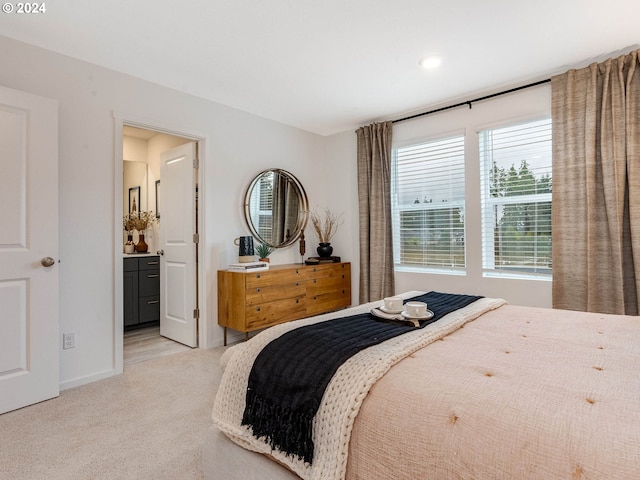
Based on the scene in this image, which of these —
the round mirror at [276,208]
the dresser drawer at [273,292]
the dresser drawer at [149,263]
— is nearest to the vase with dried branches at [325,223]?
the round mirror at [276,208]

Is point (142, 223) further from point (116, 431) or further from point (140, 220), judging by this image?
point (116, 431)

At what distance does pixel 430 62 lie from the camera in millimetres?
2783

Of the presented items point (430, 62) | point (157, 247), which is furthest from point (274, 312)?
point (430, 62)

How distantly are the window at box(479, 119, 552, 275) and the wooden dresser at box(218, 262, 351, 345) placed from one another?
5.54 feet

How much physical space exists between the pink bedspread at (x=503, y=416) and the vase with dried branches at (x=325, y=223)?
128 inches

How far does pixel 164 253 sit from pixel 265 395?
310cm

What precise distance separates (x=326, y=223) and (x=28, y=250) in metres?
3.04

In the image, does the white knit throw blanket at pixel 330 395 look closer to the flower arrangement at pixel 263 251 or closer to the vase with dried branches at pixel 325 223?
the flower arrangement at pixel 263 251

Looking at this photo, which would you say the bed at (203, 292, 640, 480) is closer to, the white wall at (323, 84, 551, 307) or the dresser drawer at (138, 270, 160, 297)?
the white wall at (323, 84, 551, 307)

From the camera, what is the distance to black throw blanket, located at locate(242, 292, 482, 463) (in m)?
1.08

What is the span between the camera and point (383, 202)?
3.99 metres

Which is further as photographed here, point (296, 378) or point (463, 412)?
point (296, 378)

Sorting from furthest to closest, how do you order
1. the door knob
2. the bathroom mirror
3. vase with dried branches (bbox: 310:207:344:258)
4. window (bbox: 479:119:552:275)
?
1. the bathroom mirror
2. vase with dried branches (bbox: 310:207:344:258)
3. window (bbox: 479:119:552:275)
4. the door knob

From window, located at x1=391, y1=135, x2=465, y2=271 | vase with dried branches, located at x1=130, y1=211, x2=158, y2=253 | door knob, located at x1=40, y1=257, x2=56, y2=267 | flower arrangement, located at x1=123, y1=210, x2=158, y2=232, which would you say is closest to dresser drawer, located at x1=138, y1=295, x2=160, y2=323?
vase with dried branches, located at x1=130, y1=211, x2=158, y2=253
